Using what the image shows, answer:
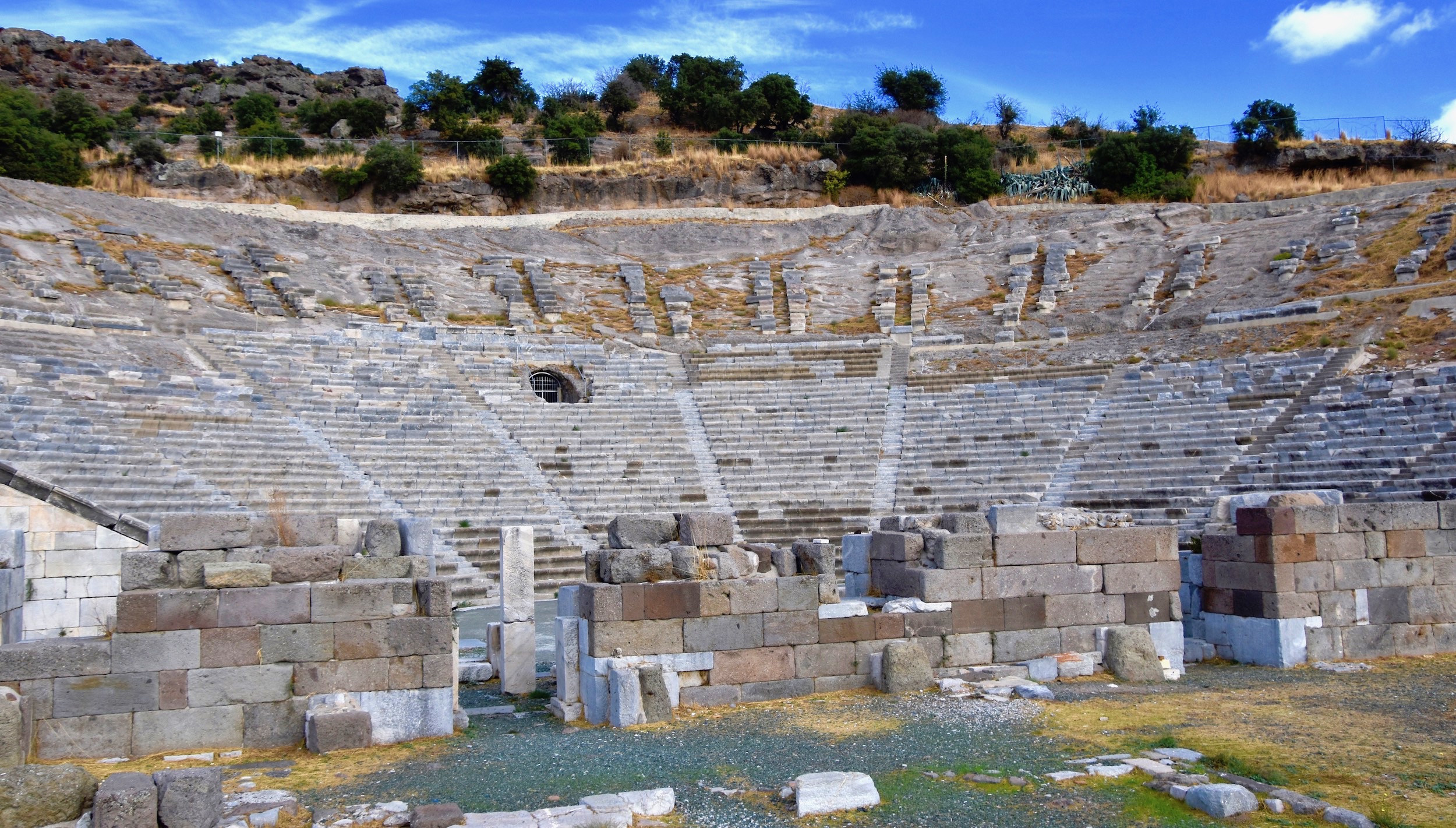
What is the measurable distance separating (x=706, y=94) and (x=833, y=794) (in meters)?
51.5

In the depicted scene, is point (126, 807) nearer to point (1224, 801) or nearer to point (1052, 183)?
point (1224, 801)

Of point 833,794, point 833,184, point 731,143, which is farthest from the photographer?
point 731,143

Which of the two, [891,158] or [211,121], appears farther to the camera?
[211,121]

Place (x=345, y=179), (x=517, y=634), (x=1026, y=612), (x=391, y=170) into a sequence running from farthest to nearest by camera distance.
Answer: (x=391, y=170) → (x=345, y=179) → (x=517, y=634) → (x=1026, y=612)

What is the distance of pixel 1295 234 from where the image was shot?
3116 cm

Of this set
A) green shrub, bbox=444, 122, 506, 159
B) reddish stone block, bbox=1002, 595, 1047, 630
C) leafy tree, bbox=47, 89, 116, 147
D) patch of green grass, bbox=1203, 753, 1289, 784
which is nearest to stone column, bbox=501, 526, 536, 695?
reddish stone block, bbox=1002, 595, 1047, 630

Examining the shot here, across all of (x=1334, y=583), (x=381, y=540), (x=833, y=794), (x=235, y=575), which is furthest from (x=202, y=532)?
(x=1334, y=583)

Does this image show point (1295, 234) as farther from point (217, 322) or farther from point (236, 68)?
point (236, 68)

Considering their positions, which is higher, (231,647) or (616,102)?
(616,102)

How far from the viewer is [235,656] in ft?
27.9

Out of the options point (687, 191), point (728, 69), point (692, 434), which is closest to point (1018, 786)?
point (692, 434)

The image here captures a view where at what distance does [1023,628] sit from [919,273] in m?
24.5

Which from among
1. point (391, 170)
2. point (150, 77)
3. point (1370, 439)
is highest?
point (150, 77)

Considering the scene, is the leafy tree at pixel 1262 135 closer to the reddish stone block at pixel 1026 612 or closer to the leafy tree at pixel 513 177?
the leafy tree at pixel 513 177
